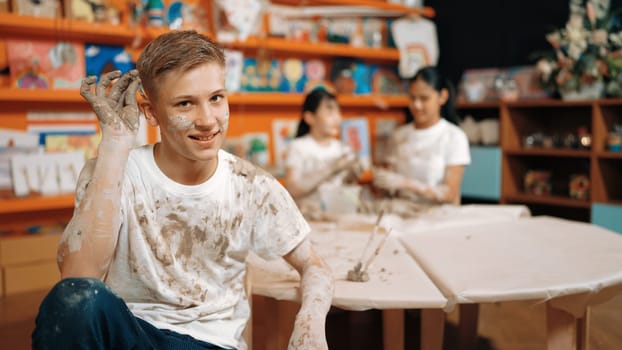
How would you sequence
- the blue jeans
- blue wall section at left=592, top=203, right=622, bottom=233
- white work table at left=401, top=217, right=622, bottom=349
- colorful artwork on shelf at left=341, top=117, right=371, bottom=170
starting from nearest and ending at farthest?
the blue jeans < white work table at left=401, top=217, right=622, bottom=349 < blue wall section at left=592, top=203, right=622, bottom=233 < colorful artwork on shelf at left=341, top=117, right=371, bottom=170

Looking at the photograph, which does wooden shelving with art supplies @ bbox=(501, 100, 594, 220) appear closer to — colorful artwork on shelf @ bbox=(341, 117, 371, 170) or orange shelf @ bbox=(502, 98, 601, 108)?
orange shelf @ bbox=(502, 98, 601, 108)

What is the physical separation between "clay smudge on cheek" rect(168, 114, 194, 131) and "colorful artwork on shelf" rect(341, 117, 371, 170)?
3.25 meters

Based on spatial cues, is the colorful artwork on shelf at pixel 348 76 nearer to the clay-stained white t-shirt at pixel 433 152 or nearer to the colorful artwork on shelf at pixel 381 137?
the colorful artwork on shelf at pixel 381 137

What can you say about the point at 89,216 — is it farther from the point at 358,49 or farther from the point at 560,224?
the point at 358,49

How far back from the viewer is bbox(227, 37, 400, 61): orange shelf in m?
3.74

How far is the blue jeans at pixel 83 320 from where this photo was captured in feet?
3.17

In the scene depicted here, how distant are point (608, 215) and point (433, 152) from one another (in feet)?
4.62

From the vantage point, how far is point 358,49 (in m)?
4.28

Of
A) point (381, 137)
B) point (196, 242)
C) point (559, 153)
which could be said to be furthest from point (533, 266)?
point (381, 137)

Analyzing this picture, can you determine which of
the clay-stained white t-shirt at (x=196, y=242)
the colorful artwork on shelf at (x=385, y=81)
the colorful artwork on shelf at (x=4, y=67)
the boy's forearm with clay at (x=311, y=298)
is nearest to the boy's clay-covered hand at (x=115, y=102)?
the clay-stained white t-shirt at (x=196, y=242)

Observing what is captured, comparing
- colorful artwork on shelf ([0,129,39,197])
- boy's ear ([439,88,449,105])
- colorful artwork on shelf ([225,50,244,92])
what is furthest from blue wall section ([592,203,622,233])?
colorful artwork on shelf ([0,129,39,197])

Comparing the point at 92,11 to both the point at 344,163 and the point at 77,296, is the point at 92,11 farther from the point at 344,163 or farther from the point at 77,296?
the point at 77,296

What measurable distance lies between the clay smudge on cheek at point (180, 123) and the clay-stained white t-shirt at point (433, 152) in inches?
72.7

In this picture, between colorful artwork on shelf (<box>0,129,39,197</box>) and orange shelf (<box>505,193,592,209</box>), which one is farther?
orange shelf (<box>505,193,592,209</box>)
